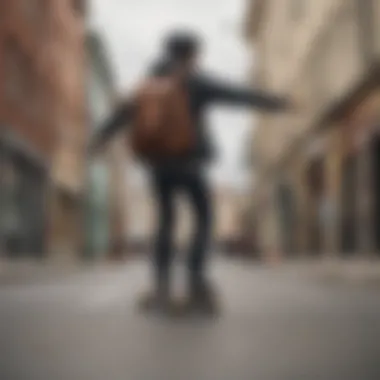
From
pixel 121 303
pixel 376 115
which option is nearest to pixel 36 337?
pixel 121 303

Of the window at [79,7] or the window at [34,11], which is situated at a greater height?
the window at [79,7]

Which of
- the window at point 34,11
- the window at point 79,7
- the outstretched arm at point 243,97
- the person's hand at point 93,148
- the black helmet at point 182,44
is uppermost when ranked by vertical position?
the window at point 79,7

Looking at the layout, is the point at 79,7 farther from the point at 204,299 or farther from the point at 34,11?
the point at 204,299

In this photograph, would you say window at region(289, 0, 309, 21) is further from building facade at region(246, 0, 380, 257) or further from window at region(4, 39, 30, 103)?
window at region(4, 39, 30, 103)

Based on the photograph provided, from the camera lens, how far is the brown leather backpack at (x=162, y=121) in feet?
1.55

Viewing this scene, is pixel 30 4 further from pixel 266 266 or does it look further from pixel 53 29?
pixel 266 266

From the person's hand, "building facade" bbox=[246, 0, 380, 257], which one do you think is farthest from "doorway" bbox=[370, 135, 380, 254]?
the person's hand

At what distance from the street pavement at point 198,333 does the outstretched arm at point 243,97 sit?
0.06 m

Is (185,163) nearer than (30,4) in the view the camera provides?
No

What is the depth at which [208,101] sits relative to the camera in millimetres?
455

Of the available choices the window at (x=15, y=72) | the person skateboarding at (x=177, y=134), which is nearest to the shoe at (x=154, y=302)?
the person skateboarding at (x=177, y=134)

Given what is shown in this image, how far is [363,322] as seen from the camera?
482mm

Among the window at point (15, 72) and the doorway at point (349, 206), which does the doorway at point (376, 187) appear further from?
the window at point (15, 72)

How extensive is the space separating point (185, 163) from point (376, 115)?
145mm
